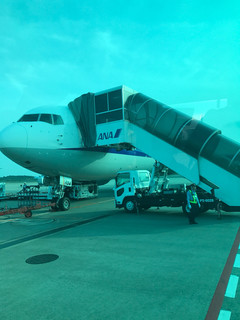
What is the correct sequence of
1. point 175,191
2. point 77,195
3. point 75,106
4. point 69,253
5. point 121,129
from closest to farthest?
point 69,253
point 175,191
point 121,129
point 75,106
point 77,195

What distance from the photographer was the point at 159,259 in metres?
6.27

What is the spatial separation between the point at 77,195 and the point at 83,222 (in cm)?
811

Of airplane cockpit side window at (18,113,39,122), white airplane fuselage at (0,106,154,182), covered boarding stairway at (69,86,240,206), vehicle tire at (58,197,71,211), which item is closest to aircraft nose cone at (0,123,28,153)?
white airplane fuselage at (0,106,154,182)

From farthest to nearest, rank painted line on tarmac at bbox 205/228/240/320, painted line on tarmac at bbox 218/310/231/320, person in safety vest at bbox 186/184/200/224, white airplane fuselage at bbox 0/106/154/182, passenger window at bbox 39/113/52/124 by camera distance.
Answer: passenger window at bbox 39/113/52/124
white airplane fuselage at bbox 0/106/154/182
person in safety vest at bbox 186/184/200/224
painted line on tarmac at bbox 205/228/240/320
painted line on tarmac at bbox 218/310/231/320

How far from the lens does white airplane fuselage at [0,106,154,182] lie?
44.8ft

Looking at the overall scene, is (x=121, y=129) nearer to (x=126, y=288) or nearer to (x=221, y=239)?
(x=221, y=239)

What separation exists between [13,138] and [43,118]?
223 centimetres

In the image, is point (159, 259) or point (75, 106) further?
point (75, 106)

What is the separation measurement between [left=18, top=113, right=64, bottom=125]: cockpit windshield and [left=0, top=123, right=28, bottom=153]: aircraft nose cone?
4.35 feet

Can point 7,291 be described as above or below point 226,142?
below

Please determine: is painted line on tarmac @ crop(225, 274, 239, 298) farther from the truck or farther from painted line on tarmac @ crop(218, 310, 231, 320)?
the truck

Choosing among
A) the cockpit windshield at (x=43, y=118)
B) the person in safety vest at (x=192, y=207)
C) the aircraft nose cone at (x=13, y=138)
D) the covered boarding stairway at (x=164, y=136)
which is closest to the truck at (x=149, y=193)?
the covered boarding stairway at (x=164, y=136)

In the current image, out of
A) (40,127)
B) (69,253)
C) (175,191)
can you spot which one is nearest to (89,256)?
(69,253)

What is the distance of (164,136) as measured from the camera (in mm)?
13078
